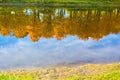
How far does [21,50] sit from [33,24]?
31.6 m

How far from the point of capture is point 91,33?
71.9 metres

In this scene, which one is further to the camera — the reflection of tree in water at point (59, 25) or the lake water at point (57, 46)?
the reflection of tree in water at point (59, 25)

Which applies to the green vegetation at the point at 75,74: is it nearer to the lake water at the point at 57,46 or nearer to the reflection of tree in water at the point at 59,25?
the lake water at the point at 57,46

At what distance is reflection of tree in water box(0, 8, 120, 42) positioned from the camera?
68250 millimetres

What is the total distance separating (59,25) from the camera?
82312mm

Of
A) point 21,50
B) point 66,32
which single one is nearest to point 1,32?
point 66,32

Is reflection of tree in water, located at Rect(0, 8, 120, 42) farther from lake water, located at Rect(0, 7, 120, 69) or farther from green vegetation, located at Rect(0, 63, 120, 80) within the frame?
green vegetation, located at Rect(0, 63, 120, 80)

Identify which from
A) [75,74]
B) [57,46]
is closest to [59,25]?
[57,46]

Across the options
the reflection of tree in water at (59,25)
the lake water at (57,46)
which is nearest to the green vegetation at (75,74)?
the lake water at (57,46)

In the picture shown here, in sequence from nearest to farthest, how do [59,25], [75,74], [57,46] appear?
[75,74]
[57,46]
[59,25]

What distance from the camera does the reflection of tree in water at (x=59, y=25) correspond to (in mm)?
68250

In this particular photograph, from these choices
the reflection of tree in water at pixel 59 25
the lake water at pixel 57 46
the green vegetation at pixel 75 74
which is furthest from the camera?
the reflection of tree in water at pixel 59 25

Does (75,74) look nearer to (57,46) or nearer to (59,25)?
(57,46)

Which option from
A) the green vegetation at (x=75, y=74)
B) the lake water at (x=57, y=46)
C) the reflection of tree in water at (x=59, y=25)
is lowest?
the reflection of tree in water at (x=59, y=25)
